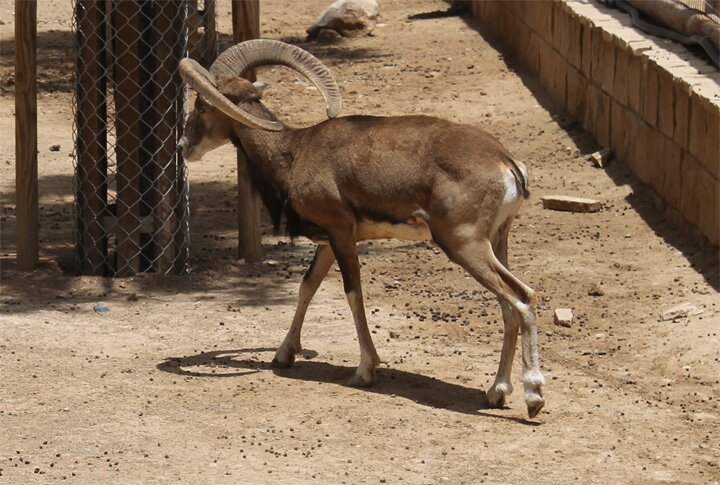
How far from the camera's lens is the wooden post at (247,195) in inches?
390

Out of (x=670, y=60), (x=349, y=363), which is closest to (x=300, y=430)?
(x=349, y=363)

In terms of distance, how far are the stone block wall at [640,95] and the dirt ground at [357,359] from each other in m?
0.28

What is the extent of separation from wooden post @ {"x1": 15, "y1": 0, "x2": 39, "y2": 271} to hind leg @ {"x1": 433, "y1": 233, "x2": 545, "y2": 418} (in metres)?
3.67

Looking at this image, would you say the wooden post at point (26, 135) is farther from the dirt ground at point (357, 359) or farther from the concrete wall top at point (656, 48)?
the concrete wall top at point (656, 48)

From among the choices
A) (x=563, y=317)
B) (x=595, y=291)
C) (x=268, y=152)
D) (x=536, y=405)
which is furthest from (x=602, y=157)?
(x=536, y=405)

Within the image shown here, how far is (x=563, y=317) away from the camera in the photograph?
899 cm

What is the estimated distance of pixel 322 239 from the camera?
7.86 metres

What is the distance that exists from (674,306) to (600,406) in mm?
1952

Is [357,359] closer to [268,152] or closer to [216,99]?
[268,152]

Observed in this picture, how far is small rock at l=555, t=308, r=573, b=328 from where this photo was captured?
353 inches

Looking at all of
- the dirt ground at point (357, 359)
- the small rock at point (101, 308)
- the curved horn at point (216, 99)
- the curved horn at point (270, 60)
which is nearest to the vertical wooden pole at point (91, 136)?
the dirt ground at point (357, 359)

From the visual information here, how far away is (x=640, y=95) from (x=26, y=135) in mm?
Answer: 5204

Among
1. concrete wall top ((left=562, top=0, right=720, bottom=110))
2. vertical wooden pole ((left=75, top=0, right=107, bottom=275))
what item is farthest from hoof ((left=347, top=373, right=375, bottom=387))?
concrete wall top ((left=562, top=0, right=720, bottom=110))

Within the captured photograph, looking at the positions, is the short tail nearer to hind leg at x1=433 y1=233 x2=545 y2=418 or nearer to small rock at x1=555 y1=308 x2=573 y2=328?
hind leg at x1=433 y1=233 x2=545 y2=418
